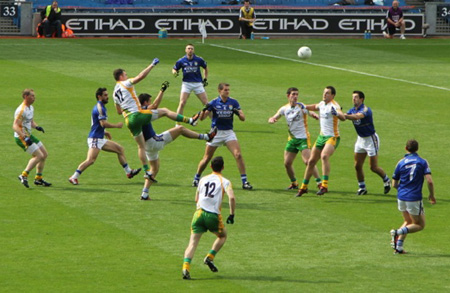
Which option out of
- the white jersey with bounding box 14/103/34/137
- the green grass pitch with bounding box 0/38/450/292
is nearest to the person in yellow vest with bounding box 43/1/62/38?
the green grass pitch with bounding box 0/38/450/292

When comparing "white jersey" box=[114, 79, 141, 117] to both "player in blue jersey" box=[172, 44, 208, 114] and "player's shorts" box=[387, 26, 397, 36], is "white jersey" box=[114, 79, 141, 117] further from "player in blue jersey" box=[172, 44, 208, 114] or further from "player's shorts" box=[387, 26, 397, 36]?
"player's shorts" box=[387, 26, 397, 36]

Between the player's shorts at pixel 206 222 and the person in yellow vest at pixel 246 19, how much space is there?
119 ft

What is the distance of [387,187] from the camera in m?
22.0

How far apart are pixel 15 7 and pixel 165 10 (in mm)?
8322

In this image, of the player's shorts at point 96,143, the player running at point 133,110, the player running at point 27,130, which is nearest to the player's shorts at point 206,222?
the player running at point 133,110

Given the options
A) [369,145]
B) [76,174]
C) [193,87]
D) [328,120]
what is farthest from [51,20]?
[369,145]

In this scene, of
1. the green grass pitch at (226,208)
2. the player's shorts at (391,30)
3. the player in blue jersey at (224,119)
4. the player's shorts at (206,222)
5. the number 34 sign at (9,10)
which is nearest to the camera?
the player's shorts at (206,222)

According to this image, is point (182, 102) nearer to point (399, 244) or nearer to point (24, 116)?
point (24, 116)

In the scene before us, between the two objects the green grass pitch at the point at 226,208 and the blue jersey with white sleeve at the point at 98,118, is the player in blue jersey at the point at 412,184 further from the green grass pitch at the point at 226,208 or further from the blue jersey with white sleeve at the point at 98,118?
the blue jersey with white sleeve at the point at 98,118

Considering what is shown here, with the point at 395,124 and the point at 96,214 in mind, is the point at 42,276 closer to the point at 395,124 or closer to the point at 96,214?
the point at 96,214

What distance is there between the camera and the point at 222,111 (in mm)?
21875

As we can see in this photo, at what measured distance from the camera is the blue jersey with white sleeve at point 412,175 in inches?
656

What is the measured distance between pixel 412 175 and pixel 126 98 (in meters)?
7.99

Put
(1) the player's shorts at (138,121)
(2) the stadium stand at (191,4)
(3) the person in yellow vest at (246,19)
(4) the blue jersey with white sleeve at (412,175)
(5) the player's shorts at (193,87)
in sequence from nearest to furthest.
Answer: (4) the blue jersey with white sleeve at (412,175)
(1) the player's shorts at (138,121)
(5) the player's shorts at (193,87)
(3) the person in yellow vest at (246,19)
(2) the stadium stand at (191,4)
